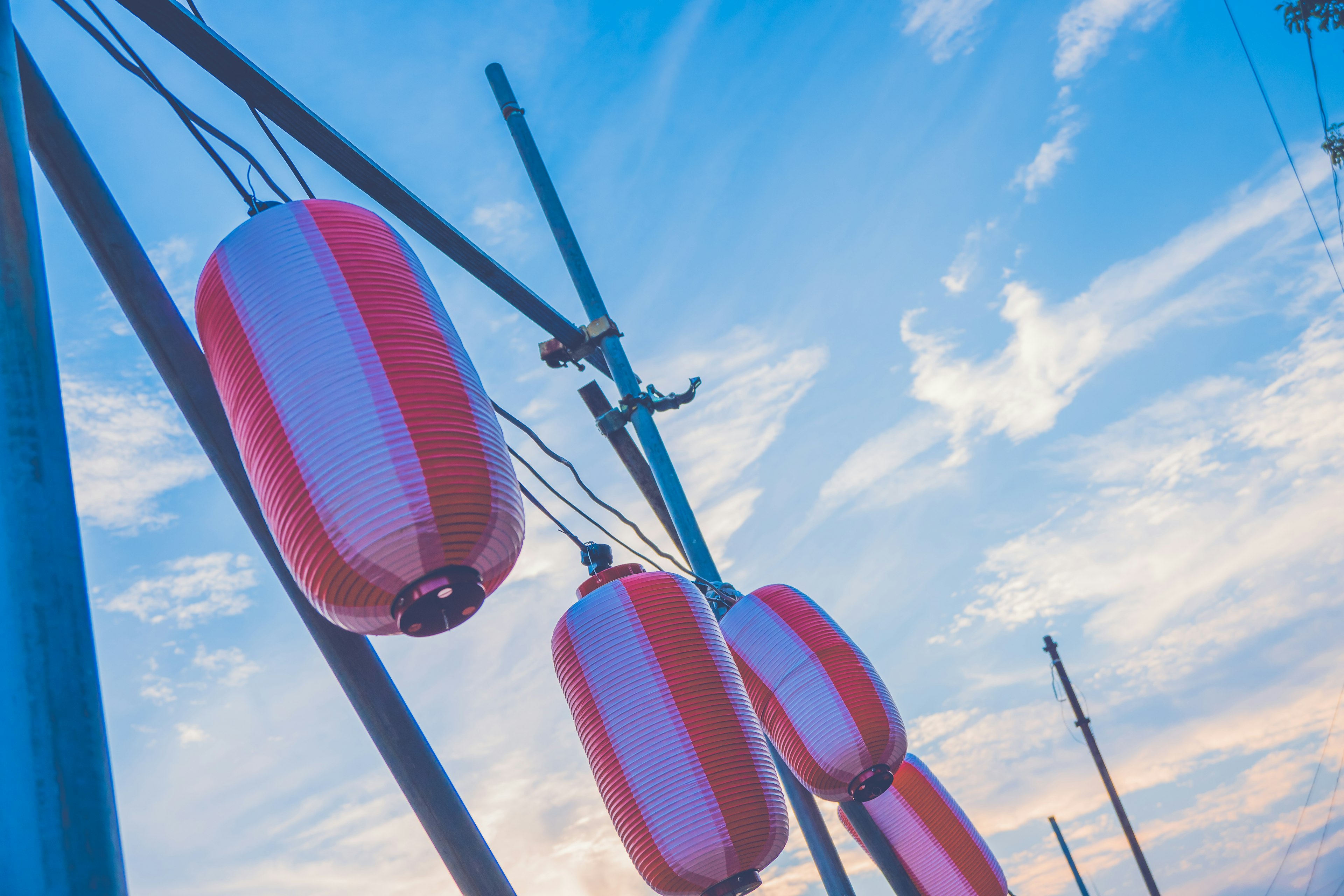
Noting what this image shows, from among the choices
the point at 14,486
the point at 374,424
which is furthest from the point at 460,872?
the point at 14,486

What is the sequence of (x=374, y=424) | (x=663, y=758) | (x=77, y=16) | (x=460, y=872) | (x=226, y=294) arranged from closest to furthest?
(x=374, y=424) → (x=226, y=294) → (x=460, y=872) → (x=77, y=16) → (x=663, y=758)

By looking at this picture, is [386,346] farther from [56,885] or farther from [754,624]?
[754,624]

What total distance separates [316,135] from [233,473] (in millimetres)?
1641

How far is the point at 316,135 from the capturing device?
11.2 ft

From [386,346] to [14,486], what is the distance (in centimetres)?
104

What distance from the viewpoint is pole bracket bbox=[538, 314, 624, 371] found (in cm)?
551

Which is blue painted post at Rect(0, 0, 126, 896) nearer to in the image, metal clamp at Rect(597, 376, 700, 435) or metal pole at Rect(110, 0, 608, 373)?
metal pole at Rect(110, 0, 608, 373)

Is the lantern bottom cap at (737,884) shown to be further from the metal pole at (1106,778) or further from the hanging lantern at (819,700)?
the metal pole at (1106,778)

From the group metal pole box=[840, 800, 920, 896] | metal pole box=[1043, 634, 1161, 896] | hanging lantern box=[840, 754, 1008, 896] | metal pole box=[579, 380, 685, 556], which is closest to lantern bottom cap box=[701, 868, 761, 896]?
metal pole box=[840, 800, 920, 896]

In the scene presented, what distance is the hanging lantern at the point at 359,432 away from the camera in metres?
2.07

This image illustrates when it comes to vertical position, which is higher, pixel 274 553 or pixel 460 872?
pixel 274 553

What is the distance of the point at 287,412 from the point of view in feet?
7.00

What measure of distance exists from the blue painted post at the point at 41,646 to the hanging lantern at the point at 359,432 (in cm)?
71

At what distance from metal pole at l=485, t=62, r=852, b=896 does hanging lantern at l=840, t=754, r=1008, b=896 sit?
0.50 meters
